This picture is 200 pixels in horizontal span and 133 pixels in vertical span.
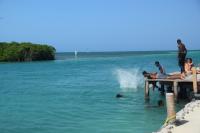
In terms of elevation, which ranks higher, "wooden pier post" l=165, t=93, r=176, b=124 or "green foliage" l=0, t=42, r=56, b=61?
"green foliage" l=0, t=42, r=56, b=61

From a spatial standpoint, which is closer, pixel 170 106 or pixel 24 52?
pixel 170 106

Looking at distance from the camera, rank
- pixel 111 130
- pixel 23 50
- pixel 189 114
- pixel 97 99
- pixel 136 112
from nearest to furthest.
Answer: pixel 189 114, pixel 111 130, pixel 136 112, pixel 97 99, pixel 23 50

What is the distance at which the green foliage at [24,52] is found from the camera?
4911 inches

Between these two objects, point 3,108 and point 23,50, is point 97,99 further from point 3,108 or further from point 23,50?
point 23,50

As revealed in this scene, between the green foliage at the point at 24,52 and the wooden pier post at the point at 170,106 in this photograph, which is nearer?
the wooden pier post at the point at 170,106

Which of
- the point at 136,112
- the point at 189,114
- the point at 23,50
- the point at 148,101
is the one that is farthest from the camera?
the point at 23,50

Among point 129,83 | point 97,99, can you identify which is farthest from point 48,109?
point 129,83

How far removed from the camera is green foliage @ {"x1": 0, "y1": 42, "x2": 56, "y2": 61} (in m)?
125

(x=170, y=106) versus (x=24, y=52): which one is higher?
(x=24, y=52)

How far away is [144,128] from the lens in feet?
Answer: 61.9

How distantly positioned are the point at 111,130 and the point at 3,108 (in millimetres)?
10344

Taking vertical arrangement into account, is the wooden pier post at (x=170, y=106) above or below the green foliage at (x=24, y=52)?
below

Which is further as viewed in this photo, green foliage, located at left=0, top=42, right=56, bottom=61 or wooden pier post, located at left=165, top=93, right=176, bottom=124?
green foliage, located at left=0, top=42, right=56, bottom=61

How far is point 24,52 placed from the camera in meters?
125
